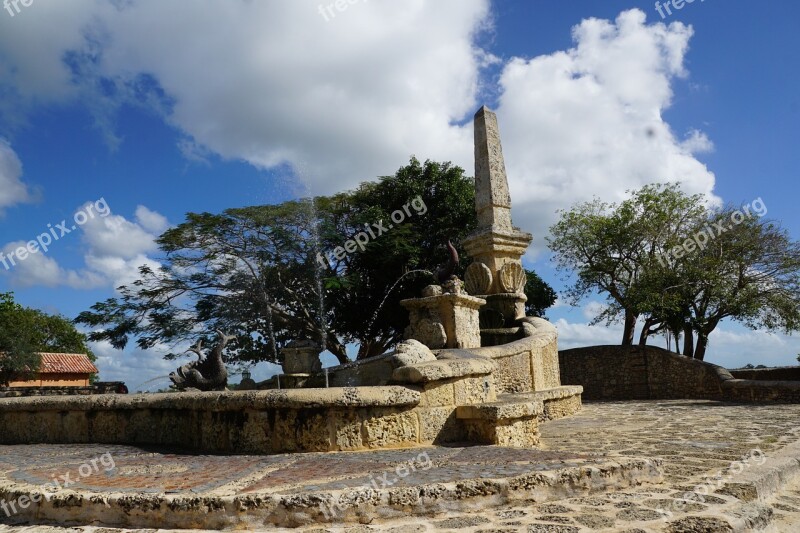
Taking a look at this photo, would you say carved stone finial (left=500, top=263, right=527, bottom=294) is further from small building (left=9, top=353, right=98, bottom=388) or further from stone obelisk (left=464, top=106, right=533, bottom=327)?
small building (left=9, top=353, right=98, bottom=388)

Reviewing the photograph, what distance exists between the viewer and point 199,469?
4.06 meters

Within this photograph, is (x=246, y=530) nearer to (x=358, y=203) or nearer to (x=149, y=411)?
(x=149, y=411)

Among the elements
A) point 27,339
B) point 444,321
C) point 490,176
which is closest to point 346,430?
point 444,321

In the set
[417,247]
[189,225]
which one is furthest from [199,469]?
[189,225]

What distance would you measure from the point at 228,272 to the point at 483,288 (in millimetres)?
13017

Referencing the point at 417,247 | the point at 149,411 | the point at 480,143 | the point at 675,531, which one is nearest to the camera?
the point at 675,531

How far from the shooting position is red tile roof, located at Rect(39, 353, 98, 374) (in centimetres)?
3275

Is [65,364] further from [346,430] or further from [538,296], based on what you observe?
[346,430]

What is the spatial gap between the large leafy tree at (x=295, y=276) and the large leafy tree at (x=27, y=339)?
9.59 m

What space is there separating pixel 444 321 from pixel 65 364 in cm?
Result: 3355

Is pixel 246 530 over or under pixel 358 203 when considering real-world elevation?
under

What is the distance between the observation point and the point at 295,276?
21.3m

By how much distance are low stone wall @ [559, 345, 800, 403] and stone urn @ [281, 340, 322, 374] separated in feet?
35.2

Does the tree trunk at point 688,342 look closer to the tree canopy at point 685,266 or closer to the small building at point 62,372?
the tree canopy at point 685,266
